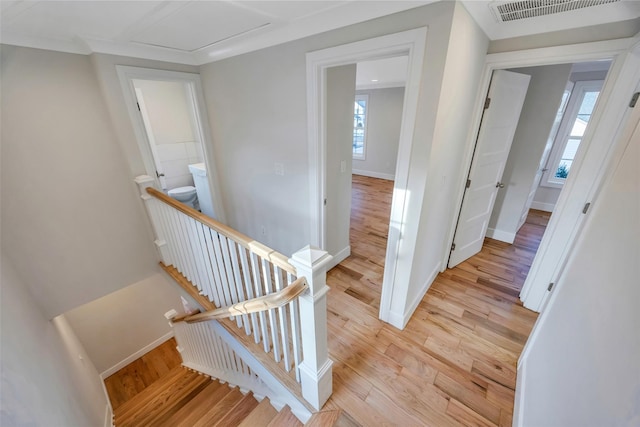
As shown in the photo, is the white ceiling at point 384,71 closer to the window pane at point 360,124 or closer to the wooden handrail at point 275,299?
the window pane at point 360,124

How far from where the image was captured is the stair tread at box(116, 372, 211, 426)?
2286mm

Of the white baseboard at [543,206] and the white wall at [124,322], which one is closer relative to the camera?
the white wall at [124,322]

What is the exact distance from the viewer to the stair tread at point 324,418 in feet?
4.26

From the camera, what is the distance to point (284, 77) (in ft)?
6.36

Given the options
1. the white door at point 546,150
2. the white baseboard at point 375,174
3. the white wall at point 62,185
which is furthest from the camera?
the white baseboard at point 375,174

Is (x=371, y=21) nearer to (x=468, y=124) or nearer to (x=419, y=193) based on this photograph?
(x=419, y=193)

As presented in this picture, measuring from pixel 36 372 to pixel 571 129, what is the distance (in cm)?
682

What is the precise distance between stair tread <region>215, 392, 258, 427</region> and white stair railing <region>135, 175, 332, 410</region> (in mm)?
658

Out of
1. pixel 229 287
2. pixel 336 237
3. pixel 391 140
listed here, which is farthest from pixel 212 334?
pixel 391 140

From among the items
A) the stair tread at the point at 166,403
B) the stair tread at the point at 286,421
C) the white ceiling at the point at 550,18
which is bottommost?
the stair tread at the point at 166,403

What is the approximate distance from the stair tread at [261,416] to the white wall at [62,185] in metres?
2.05

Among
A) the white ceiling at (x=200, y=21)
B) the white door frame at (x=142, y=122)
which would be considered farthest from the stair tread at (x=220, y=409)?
the white ceiling at (x=200, y=21)

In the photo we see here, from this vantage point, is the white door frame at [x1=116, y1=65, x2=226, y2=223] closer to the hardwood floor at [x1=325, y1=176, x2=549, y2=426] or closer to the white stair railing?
the white stair railing

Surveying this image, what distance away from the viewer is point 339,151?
2.40m
